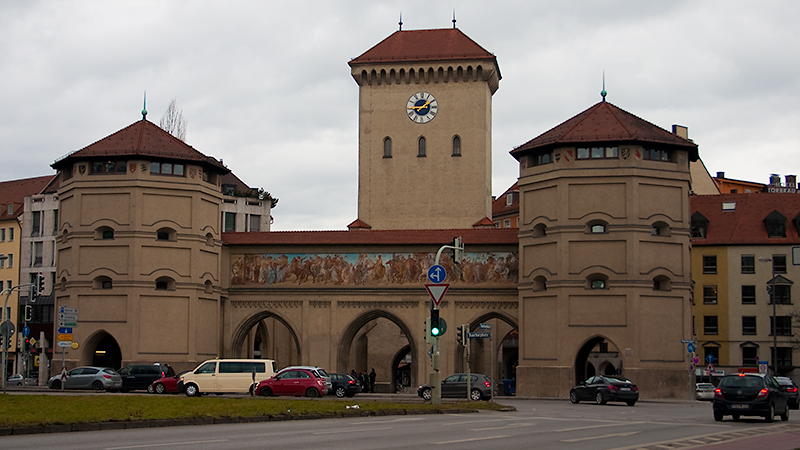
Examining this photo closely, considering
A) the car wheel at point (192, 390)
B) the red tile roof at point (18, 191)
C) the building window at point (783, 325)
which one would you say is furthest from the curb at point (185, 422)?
the red tile roof at point (18, 191)

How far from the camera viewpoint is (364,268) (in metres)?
58.9

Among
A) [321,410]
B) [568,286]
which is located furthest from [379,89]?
[321,410]

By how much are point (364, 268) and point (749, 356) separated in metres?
33.0

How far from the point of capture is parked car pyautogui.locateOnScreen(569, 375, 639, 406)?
44.2 meters

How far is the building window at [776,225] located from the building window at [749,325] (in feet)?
21.0

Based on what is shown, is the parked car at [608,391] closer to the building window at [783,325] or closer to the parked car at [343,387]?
the parked car at [343,387]

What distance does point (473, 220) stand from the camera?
71.6 meters

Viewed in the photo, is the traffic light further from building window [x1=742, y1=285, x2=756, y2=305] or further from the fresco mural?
building window [x1=742, y1=285, x2=756, y2=305]

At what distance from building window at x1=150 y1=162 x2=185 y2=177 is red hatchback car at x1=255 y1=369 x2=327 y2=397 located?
58.0 feet

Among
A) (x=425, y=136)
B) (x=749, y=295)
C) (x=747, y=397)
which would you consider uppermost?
(x=425, y=136)

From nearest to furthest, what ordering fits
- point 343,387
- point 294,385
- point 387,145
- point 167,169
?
point 294,385 < point 343,387 < point 167,169 < point 387,145

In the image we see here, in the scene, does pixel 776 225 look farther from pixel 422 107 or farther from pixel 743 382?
pixel 743 382

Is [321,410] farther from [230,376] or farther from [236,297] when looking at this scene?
[236,297]

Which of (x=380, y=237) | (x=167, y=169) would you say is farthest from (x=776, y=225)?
(x=167, y=169)
